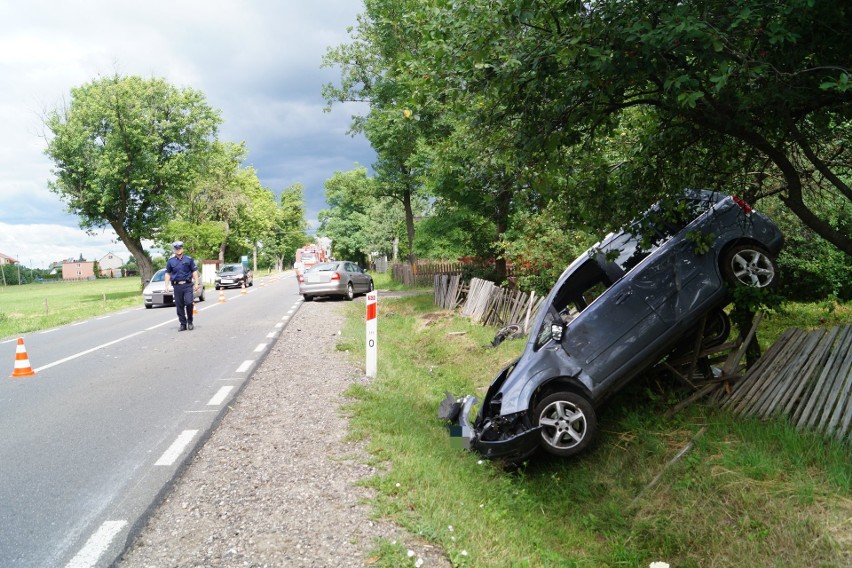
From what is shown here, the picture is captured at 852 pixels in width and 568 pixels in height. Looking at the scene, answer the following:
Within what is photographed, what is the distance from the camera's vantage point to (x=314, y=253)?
5441 centimetres

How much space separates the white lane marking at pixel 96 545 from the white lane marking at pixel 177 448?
112cm

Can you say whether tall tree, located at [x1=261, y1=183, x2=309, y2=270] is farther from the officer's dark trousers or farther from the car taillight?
the car taillight

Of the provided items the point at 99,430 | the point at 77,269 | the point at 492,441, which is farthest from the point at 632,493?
the point at 77,269

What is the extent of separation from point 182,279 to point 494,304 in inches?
285

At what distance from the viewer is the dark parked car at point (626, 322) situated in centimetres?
532

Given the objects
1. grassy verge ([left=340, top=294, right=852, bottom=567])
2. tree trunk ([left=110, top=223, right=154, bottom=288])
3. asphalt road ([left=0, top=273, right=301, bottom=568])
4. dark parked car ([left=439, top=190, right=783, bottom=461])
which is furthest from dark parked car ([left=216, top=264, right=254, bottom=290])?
dark parked car ([left=439, top=190, right=783, bottom=461])

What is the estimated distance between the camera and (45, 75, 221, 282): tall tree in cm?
3156

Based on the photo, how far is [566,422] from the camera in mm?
5328

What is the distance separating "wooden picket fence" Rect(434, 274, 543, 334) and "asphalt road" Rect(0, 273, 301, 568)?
491 centimetres

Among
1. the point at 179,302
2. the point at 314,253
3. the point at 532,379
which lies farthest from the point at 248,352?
the point at 314,253

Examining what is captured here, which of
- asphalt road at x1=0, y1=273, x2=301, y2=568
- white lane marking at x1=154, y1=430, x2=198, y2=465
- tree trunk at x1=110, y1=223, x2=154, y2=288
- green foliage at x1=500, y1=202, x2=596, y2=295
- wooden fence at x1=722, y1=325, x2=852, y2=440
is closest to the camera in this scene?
asphalt road at x1=0, y1=273, x2=301, y2=568

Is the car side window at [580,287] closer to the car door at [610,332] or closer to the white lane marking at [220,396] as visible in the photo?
the car door at [610,332]

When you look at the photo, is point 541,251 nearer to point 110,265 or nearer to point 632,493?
point 632,493

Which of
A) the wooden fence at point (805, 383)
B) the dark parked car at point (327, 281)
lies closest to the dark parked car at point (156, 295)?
→ the dark parked car at point (327, 281)
